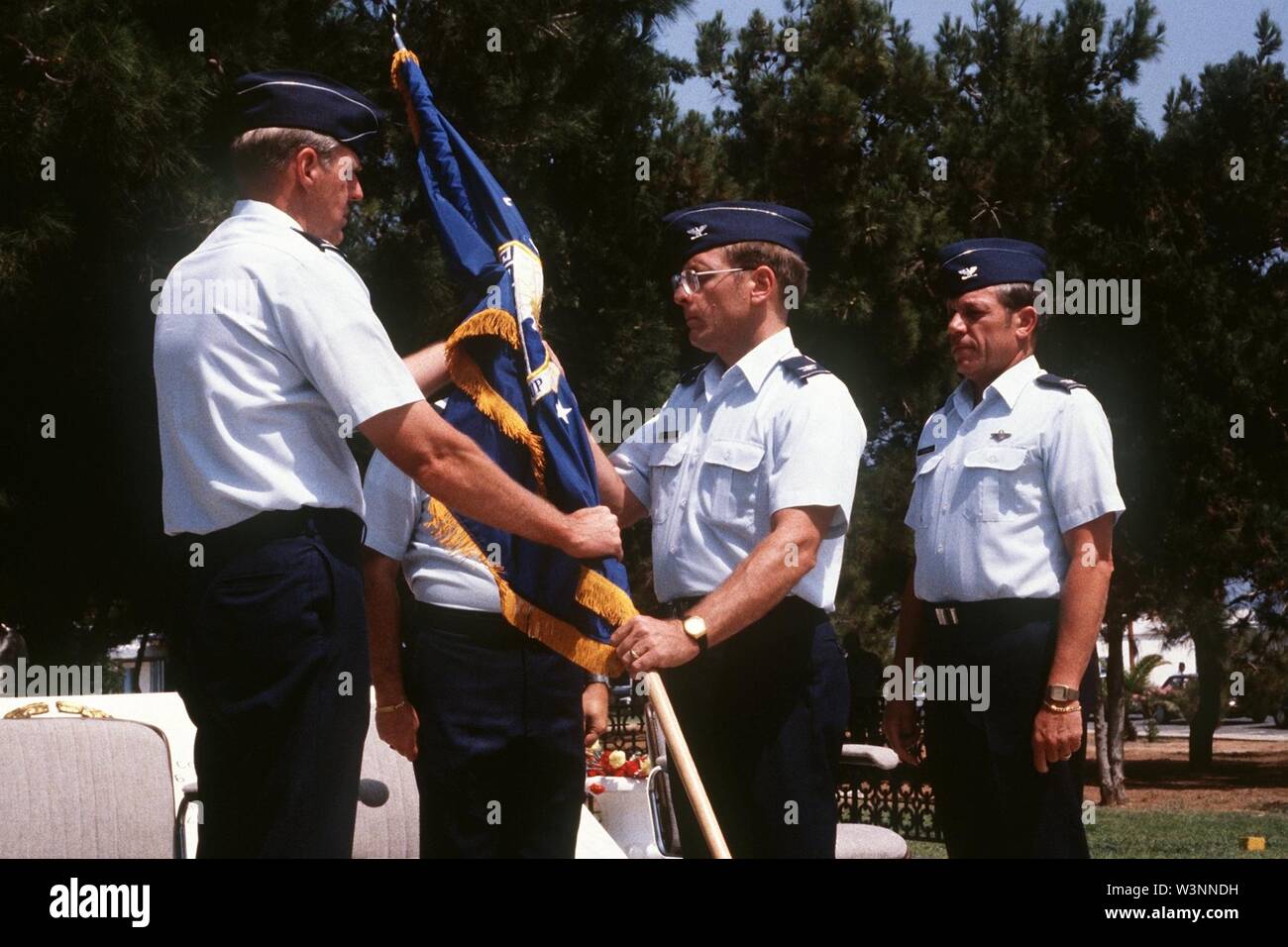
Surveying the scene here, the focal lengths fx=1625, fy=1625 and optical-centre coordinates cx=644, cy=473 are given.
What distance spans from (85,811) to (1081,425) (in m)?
2.76

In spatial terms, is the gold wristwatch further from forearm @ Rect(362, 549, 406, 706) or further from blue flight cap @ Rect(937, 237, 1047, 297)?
blue flight cap @ Rect(937, 237, 1047, 297)

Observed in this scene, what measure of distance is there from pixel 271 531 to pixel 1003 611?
6.48 feet

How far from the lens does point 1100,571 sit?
3885mm

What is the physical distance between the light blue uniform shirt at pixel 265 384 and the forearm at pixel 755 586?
84cm

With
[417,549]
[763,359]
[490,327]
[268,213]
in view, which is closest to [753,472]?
[763,359]

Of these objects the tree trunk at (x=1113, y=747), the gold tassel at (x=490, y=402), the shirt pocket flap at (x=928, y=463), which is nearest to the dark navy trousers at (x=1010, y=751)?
the shirt pocket flap at (x=928, y=463)

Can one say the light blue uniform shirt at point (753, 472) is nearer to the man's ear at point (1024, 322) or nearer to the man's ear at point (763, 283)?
the man's ear at point (763, 283)

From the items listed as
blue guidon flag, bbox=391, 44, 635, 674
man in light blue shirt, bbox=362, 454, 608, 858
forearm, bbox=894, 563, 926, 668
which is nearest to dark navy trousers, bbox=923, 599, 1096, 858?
forearm, bbox=894, 563, 926, 668

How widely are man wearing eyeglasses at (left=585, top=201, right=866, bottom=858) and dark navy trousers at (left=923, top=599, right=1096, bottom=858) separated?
607mm

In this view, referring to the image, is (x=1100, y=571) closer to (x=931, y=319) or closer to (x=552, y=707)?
(x=552, y=707)

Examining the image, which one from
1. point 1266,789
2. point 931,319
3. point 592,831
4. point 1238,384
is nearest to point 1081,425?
point 592,831

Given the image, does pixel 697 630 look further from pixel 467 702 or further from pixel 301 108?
pixel 301 108

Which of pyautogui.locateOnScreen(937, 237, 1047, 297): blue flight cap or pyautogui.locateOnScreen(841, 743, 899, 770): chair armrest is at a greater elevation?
pyautogui.locateOnScreen(937, 237, 1047, 297): blue flight cap

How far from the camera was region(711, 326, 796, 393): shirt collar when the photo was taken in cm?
367
